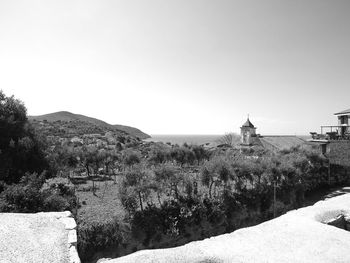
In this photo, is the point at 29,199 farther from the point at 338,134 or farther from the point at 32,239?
the point at 338,134

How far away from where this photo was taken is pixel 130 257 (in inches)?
228

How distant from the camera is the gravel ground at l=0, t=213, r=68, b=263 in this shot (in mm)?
6707

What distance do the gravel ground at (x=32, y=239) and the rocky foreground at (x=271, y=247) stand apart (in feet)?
8.26

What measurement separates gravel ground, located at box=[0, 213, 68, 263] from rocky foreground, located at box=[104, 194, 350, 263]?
8.26 ft

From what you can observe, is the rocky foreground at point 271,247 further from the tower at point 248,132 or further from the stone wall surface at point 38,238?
the tower at point 248,132

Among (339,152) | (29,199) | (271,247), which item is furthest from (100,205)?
(339,152)

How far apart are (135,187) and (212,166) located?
22.7ft

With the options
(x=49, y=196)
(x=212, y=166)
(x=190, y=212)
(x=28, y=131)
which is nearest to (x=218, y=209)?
(x=190, y=212)

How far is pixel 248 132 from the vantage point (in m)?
52.6

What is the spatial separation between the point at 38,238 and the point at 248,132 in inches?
1939

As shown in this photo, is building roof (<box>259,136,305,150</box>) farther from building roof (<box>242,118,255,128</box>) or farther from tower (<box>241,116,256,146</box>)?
building roof (<box>242,118,255,128</box>)

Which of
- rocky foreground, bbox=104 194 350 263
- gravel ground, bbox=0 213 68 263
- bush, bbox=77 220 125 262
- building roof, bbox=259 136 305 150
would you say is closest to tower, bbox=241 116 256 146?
building roof, bbox=259 136 305 150

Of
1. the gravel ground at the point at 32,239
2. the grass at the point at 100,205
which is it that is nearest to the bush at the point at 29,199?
the gravel ground at the point at 32,239

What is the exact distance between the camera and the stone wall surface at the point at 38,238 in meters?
6.74
